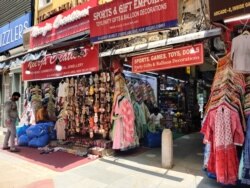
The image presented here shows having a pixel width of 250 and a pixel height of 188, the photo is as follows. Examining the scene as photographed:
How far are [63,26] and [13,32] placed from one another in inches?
197

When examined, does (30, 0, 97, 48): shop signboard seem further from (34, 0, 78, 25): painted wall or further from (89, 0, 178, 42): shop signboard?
(89, 0, 178, 42): shop signboard

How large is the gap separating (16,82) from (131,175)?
9.16 m

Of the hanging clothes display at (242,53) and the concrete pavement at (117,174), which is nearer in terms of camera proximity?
the hanging clothes display at (242,53)

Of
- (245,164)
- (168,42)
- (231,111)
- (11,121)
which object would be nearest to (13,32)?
(11,121)

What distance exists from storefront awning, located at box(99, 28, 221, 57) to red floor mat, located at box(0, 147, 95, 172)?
3.11 meters

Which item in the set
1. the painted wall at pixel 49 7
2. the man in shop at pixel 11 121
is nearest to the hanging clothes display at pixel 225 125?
the painted wall at pixel 49 7

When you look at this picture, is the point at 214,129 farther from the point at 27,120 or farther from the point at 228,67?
the point at 27,120

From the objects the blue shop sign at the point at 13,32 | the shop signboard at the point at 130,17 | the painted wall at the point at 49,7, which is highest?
the painted wall at the point at 49,7

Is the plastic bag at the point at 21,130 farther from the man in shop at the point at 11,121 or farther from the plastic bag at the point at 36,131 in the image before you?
the man in shop at the point at 11,121

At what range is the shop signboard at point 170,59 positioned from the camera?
18.9 ft

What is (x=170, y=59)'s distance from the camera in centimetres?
625

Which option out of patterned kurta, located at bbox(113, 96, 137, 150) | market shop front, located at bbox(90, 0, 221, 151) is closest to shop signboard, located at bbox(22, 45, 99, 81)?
market shop front, located at bbox(90, 0, 221, 151)

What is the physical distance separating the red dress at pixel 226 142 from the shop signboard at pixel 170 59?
4.36 feet

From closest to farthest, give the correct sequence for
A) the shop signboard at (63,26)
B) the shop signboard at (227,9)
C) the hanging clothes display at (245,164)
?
the shop signboard at (227,9), the hanging clothes display at (245,164), the shop signboard at (63,26)
